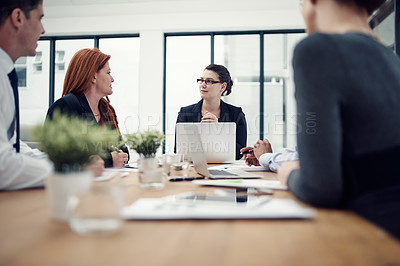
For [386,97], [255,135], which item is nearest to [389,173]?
[386,97]

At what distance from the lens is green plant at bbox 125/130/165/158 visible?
3.97ft

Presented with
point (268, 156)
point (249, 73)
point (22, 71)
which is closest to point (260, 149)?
point (268, 156)

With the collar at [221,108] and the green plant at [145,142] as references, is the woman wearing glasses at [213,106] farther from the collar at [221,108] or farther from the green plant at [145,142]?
the green plant at [145,142]

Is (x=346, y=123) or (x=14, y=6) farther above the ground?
(x=14, y=6)

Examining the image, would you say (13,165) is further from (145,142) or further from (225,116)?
(225,116)

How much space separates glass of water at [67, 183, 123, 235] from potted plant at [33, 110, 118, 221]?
9cm

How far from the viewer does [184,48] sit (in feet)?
20.4

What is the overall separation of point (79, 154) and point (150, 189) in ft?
1.55

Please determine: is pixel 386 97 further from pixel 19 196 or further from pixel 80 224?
pixel 19 196

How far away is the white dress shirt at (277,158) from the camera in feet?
5.13

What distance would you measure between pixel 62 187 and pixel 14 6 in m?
1.00

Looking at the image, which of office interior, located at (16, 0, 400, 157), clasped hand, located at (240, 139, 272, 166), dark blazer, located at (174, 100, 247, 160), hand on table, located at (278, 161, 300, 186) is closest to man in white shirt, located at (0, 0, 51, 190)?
hand on table, located at (278, 161, 300, 186)

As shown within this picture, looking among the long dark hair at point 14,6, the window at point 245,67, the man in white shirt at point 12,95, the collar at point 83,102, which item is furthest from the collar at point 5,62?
the window at point 245,67

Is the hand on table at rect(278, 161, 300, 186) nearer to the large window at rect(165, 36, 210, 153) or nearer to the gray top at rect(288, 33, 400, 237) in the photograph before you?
the gray top at rect(288, 33, 400, 237)
